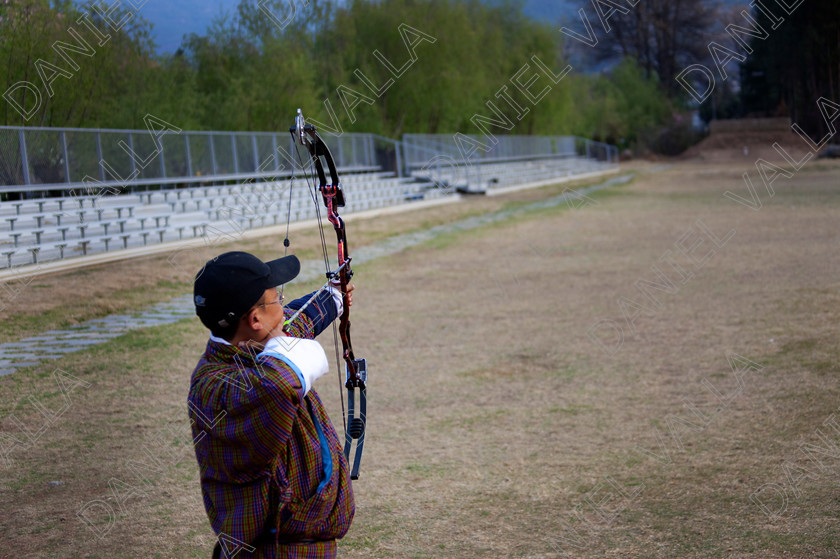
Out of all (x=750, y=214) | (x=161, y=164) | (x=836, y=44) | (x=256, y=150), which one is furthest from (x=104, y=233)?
(x=836, y=44)

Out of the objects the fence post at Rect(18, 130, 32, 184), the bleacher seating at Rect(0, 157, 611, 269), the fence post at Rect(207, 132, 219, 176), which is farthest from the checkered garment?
the fence post at Rect(207, 132, 219, 176)

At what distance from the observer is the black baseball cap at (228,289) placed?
212 centimetres

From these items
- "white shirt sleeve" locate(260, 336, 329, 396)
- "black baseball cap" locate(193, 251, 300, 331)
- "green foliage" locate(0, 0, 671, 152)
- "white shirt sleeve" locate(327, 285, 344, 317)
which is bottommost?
"white shirt sleeve" locate(260, 336, 329, 396)

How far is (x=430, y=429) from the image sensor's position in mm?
5957

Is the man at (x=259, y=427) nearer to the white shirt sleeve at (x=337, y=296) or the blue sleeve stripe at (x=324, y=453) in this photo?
the blue sleeve stripe at (x=324, y=453)

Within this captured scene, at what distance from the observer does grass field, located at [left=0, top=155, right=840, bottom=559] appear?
165 inches

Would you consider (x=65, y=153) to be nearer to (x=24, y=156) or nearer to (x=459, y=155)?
(x=24, y=156)

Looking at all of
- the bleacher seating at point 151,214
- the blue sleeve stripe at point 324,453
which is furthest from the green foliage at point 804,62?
the blue sleeve stripe at point 324,453

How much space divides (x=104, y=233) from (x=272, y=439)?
14.1m

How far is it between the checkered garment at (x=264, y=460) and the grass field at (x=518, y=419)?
1.90 meters

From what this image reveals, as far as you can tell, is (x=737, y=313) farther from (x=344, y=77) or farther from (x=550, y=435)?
(x=344, y=77)

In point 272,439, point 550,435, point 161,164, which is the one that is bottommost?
point 550,435

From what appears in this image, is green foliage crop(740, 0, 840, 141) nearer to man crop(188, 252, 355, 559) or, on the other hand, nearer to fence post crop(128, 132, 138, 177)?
fence post crop(128, 132, 138, 177)

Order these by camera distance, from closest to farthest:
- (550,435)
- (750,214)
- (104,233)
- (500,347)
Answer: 1. (550,435)
2. (500,347)
3. (104,233)
4. (750,214)
